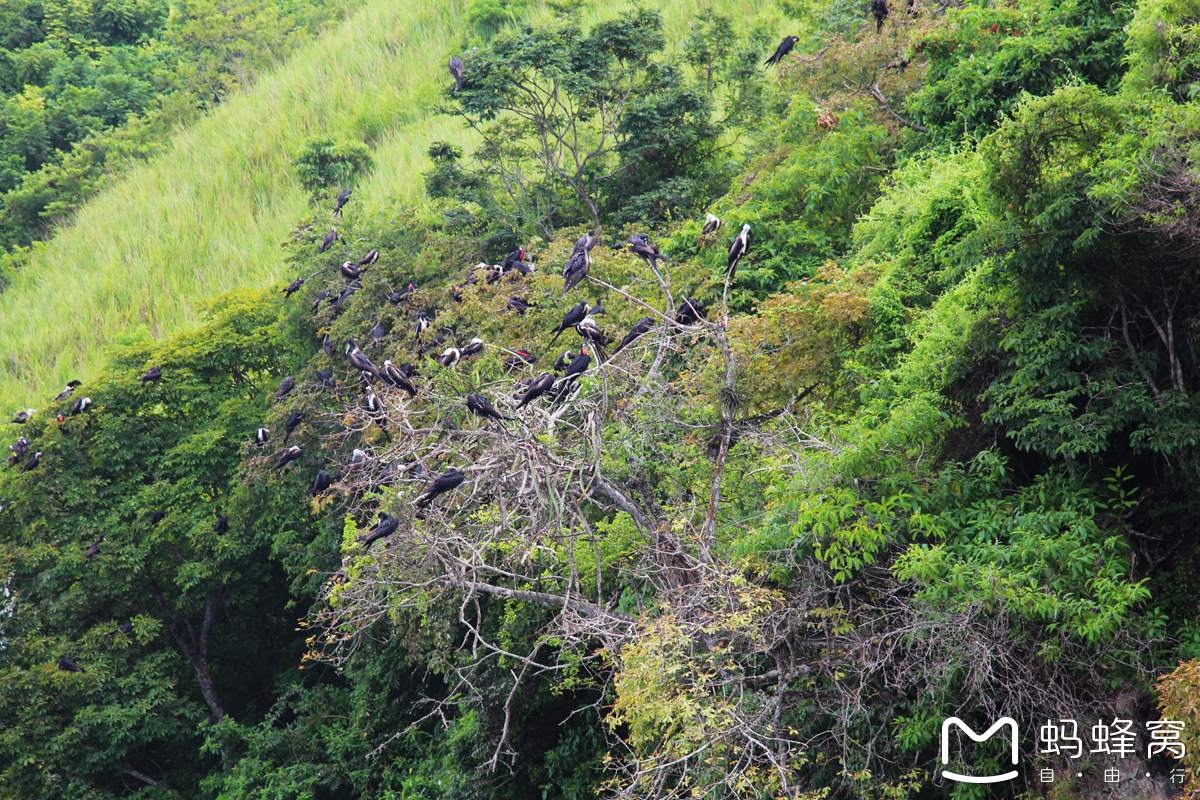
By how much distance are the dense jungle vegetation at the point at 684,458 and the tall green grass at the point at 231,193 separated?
1.15 m

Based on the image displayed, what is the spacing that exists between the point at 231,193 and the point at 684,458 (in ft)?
61.3

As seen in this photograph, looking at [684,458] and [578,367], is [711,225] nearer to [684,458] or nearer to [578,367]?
[684,458]

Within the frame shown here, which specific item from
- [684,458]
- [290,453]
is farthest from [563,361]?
[290,453]

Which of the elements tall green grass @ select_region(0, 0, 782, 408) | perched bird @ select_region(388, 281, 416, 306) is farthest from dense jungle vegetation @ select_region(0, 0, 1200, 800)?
tall green grass @ select_region(0, 0, 782, 408)

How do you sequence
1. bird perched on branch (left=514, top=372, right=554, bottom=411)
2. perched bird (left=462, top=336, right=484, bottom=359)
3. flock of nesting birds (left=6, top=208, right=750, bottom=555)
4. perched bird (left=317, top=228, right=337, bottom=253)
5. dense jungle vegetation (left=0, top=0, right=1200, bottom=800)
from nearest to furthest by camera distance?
dense jungle vegetation (left=0, top=0, right=1200, bottom=800) → bird perched on branch (left=514, top=372, right=554, bottom=411) → flock of nesting birds (left=6, top=208, right=750, bottom=555) → perched bird (left=462, top=336, right=484, bottom=359) → perched bird (left=317, top=228, right=337, bottom=253)

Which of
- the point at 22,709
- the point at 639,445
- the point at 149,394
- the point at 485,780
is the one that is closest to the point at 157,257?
the point at 149,394

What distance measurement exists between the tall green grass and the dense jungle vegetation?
115 centimetres

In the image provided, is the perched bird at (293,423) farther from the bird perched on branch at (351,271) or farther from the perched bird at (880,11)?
the perched bird at (880,11)

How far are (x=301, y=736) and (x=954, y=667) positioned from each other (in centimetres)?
971

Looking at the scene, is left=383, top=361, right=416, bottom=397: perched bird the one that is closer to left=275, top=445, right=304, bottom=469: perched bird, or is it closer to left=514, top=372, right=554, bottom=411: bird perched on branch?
left=514, top=372, right=554, bottom=411: bird perched on branch

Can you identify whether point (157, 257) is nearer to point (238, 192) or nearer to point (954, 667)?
point (238, 192)

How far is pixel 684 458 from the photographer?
6844mm

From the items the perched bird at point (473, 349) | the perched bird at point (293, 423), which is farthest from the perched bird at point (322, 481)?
the perched bird at point (473, 349)

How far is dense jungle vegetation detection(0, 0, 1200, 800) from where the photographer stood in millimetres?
5074
